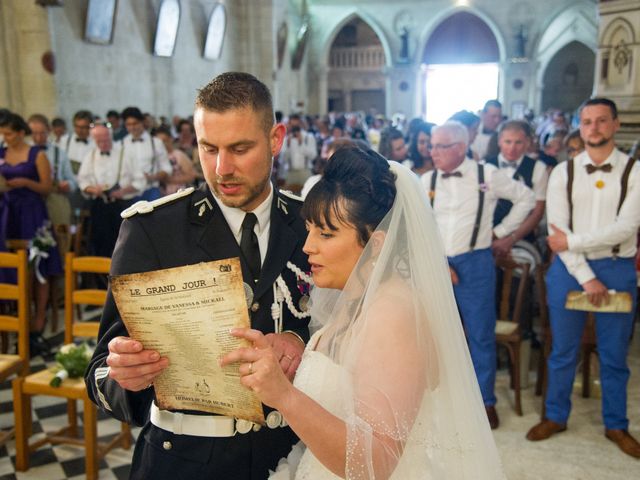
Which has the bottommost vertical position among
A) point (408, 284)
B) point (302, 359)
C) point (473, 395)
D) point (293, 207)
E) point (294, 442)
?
point (294, 442)

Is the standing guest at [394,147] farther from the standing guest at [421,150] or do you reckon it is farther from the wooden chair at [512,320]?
the wooden chair at [512,320]

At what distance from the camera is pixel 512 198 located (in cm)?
422

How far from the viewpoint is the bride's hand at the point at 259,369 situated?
1.33 metres

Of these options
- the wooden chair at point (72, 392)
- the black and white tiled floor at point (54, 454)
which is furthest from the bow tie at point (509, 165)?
the black and white tiled floor at point (54, 454)

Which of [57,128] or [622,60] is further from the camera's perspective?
[57,128]

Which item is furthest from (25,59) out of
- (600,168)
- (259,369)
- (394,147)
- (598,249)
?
(259,369)

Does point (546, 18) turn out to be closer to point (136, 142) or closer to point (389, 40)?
point (389, 40)

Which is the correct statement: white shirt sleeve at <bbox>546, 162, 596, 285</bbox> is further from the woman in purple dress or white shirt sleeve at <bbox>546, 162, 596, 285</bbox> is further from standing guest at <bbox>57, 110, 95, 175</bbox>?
standing guest at <bbox>57, 110, 95, 175</bbox>

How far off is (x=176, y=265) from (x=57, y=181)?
534 centimetres

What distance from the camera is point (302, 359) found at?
171 centimetres

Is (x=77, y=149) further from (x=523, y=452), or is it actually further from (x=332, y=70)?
(x=332, y=70)

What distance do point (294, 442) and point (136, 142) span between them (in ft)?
17.8

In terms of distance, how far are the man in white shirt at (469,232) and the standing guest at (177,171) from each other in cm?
387

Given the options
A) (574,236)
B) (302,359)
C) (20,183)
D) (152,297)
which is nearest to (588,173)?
(574,236)
